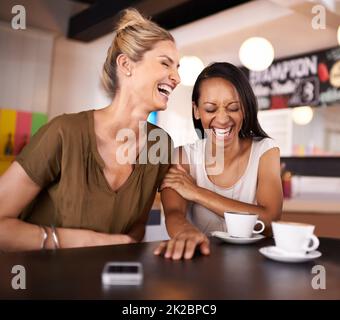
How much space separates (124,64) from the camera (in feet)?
3.10

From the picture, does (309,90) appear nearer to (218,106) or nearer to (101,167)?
(218,106)

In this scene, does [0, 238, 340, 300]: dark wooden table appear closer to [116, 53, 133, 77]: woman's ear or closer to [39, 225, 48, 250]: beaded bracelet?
[39, 225, 48, 250]: beaded bracelet

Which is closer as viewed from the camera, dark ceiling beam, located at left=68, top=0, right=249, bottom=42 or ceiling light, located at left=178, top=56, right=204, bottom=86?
ceiling light, located at left=178, top=56, right=204, bottom=86

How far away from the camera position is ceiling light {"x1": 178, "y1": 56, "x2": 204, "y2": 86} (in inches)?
44.0

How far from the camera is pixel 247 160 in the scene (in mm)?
1146

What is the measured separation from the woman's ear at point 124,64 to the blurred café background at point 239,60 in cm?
124

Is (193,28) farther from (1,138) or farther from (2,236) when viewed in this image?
(2,236)

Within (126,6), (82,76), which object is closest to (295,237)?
(82,76)

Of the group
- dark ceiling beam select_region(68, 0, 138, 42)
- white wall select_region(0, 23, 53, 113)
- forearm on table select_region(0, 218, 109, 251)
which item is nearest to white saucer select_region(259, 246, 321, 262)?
forearm on table select_region(0, 218, 109, 251)

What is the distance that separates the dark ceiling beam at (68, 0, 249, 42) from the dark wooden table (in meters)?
2.36

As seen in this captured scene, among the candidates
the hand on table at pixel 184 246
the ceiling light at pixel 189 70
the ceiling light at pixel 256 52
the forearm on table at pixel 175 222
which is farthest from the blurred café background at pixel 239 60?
the hand on table at pixel 184 246

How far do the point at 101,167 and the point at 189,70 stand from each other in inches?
17.5

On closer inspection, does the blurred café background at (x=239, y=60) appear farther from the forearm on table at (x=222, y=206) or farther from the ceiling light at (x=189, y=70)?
the forearm on table at (x=222, y=206)

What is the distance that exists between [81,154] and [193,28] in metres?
2.11
